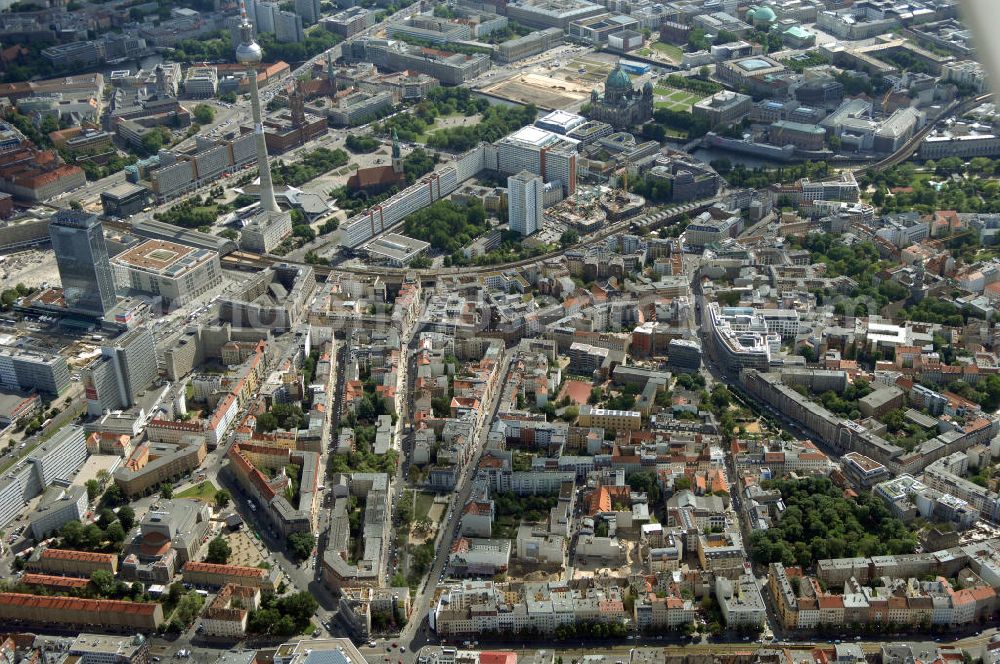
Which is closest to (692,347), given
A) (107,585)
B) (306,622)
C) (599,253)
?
(599,253)

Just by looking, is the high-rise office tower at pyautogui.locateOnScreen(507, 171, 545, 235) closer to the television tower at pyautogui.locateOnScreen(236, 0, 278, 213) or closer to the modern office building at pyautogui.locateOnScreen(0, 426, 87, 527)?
the television tower at pyautogui.locateOnScreen(236, 0, 278, 213)

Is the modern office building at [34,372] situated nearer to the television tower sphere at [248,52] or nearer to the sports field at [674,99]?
the television tower sphere at [248,52]

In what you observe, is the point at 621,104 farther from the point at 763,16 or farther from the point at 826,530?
the point at 826,530

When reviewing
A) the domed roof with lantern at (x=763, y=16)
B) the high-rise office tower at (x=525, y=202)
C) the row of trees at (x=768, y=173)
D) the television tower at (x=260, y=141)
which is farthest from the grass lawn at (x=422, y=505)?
the domed roof with lantern at (x=763, y=16)

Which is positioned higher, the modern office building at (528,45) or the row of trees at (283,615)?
the modern office building at (528,45)

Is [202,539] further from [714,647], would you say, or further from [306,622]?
[714,647]

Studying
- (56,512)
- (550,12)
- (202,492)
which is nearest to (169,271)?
(202,492)

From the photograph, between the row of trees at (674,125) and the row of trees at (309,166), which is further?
the row of trees at (674,125)

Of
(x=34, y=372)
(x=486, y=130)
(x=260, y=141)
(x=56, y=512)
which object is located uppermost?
(x=260, y=141)
